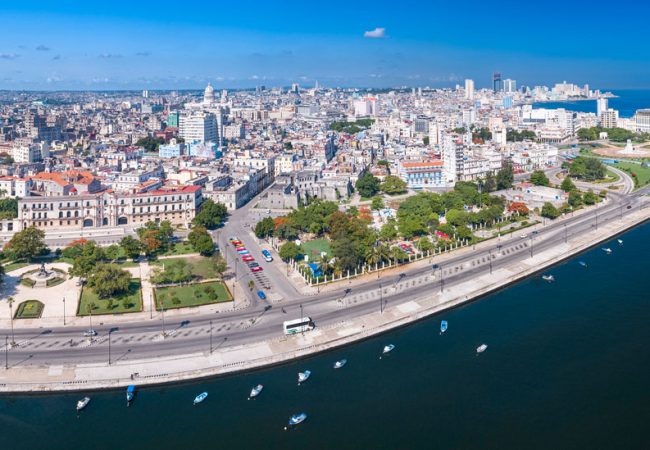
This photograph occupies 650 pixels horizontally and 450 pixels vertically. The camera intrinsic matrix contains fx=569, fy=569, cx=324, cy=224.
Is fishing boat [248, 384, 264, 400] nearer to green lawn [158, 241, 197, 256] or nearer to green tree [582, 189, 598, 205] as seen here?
green lawn [158, 241, 197, 256]

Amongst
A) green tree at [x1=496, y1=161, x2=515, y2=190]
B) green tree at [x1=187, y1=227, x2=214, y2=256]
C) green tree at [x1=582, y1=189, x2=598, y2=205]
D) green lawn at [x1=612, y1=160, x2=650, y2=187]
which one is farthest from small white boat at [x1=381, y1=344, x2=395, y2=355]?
green lawn at [x1=612, y1=160, x2=650, y2=187]

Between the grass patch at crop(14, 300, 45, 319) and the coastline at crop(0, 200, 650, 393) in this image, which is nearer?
the coastline at crop(0, 200, 650, 393)

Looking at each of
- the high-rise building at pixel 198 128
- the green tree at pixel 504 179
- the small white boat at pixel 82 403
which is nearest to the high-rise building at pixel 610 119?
the green tree at pixel 504 179

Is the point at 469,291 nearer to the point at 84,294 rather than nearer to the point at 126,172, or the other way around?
the point at 84,294

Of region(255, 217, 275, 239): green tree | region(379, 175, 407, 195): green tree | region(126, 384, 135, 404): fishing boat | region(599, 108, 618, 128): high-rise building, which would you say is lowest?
region(126, 384, 135, 404): fishing boat

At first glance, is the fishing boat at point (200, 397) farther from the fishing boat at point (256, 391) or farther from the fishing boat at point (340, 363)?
the fishing boat at point (340, 363)

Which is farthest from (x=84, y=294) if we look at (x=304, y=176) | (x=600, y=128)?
(x=600, y=128)

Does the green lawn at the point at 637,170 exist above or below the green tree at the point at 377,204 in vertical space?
above

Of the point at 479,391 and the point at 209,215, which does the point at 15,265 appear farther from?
the point at 479,391
